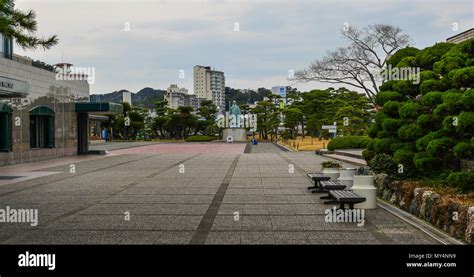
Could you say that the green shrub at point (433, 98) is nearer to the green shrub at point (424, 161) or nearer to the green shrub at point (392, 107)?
the green shrub at point (424, 161)

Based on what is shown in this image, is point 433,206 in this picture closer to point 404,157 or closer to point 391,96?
point 404,157

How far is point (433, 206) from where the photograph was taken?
7.92 meters

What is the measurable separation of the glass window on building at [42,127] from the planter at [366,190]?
22106 mm

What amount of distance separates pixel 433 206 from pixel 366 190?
1888mm

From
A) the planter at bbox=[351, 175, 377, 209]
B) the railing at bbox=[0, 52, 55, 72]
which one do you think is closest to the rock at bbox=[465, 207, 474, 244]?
the planter at bbox=[351, 175, 377, 209]

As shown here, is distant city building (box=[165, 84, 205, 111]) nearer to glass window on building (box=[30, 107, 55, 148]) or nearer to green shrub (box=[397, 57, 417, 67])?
glass window on building (box=[30, 107, 55, 148])

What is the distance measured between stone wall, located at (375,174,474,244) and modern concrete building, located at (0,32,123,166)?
14673mm

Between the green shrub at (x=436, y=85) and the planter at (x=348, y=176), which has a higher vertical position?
the green shrub at (x=436, y=85)

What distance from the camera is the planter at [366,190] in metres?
9.62

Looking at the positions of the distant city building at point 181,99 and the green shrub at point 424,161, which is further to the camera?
the distant city building at point 181,99

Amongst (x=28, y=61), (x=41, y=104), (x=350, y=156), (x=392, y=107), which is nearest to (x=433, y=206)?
(x=392, y=107)

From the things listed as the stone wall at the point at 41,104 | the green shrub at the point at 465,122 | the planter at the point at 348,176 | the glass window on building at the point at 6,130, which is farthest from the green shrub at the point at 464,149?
the glass window on building at the point at 6,130

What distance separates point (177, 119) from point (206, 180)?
5509cm
